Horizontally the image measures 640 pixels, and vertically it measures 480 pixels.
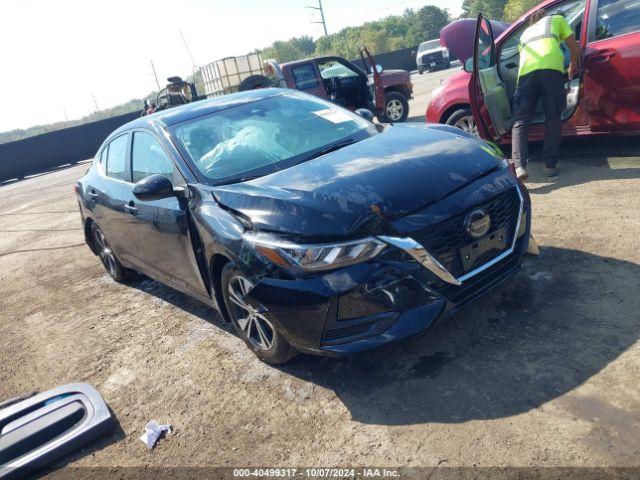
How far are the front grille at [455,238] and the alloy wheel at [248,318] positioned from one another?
1.00 m

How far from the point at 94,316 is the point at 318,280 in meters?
3.03

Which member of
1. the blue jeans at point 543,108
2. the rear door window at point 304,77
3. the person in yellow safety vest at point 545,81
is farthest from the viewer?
the rear door window at point 304,77

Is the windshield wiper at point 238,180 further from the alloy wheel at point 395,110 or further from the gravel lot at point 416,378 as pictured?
the alloy wheel at point 395,110

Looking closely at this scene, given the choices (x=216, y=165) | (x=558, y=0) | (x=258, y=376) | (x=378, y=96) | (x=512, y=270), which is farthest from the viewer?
(x=378, y=96)

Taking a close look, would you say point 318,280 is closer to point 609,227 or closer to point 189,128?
point 189,128

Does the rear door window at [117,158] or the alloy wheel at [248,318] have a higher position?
the rear door window at [117,158]

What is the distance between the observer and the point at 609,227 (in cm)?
407

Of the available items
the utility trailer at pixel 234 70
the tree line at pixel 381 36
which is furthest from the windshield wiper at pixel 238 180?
the tree line at pixel 381 36

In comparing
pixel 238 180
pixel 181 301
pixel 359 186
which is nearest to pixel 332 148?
pixel 238 180

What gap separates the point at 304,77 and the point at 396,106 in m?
2.31

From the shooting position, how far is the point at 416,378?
9.09 ft

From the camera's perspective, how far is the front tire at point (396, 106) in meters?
11.9

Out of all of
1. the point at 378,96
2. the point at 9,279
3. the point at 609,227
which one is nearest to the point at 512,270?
the point at 609,227

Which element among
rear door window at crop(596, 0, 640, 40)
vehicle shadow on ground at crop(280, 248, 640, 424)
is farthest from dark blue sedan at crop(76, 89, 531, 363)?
rear door window at crop(596, 0, 640, 40)
